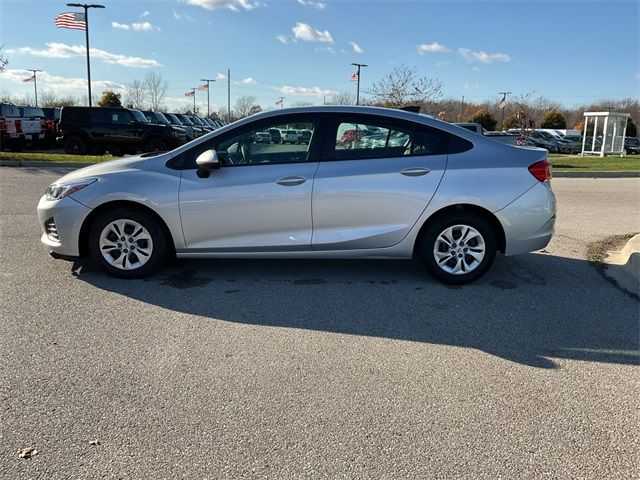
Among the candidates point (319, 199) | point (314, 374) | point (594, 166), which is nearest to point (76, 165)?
point (319, 199)

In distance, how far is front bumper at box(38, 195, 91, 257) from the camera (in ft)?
16.1

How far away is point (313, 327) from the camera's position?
404cm

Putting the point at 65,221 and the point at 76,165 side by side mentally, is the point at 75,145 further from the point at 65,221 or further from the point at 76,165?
the point at 65,221

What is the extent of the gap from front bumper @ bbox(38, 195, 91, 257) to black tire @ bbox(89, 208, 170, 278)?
13cm

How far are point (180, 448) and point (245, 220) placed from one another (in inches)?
104

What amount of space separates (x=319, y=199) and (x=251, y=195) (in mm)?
633

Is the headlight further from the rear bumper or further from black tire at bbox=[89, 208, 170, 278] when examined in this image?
the rear bumper

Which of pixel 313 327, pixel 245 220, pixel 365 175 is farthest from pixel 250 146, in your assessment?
pixel 313 327

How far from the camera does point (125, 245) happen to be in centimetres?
504

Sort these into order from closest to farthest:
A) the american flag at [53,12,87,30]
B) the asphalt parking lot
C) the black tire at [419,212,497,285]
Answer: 1. the asphalt parking lot
2. the black tire at [419,212,497,285]
3. the american flag at [53,12,87,30]

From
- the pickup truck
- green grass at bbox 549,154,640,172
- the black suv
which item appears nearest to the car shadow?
green grass at bbox 549,154,640,172

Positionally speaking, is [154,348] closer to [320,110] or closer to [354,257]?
[354,257]

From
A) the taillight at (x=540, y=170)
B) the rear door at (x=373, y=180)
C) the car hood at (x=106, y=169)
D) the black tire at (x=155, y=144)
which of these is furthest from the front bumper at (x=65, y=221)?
the black tire at (x=155, y=144)

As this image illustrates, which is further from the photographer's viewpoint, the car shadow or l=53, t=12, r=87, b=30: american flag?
l=53, t=12, r=87, b=30: american flag
